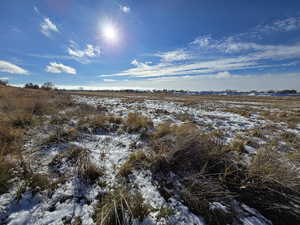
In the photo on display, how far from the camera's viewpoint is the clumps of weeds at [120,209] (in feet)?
5.74

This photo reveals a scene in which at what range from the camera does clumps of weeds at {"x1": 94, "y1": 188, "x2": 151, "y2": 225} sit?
175 cm

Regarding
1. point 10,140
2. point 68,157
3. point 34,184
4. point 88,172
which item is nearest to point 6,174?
point 34,184

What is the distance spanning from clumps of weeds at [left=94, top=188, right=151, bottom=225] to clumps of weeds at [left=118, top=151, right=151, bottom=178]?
0.53 meters

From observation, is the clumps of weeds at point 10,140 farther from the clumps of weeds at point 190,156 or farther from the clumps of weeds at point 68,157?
the clumps of weeds at point 190,156

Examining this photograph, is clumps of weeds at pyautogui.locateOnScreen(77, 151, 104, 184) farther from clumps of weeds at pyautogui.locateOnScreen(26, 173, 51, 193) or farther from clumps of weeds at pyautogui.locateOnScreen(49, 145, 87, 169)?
clumps of weeds at pyautogui.locateOnScreen(26, 173, 51, 193)

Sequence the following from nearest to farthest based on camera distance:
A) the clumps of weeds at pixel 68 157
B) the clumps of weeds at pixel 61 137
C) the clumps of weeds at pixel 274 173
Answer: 1. the clumps of weeds at pixel 274 173
2. the clumps of weeds at pixel 68 157
3. the clumps of weeds at pixel 61 137

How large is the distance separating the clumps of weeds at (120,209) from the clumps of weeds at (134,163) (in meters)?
0.53

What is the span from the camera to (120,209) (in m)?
1.89

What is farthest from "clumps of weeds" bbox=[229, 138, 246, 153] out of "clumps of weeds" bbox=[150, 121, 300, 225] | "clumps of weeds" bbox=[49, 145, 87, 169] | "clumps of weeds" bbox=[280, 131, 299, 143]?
"clumps of weeds" bbox=[49, 145, 87, 169]

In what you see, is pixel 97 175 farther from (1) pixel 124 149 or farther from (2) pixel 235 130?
(2) pixel 235 130

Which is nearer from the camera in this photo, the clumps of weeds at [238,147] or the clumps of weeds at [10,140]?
the clumps of weeds at [10,140]

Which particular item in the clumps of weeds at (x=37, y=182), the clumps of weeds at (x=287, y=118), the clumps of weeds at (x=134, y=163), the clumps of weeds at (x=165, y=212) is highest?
the clumps of weeds at (x=37, y=182)

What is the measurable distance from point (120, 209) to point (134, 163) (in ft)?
3.74

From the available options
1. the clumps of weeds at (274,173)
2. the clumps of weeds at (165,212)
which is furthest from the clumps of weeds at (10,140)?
the clumps of weeds at (274,173)
